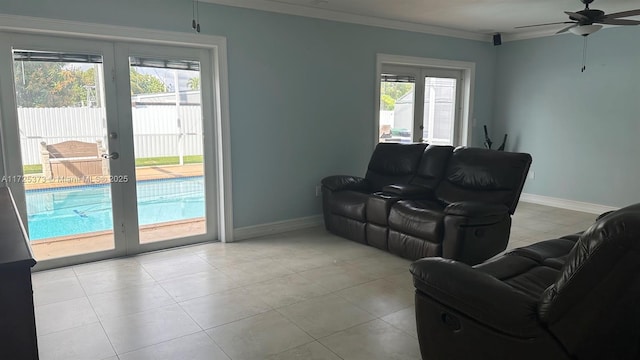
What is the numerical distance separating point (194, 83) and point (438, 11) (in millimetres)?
2877

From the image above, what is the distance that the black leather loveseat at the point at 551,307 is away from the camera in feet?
4.78

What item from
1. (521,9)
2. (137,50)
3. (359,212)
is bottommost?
(359,212)

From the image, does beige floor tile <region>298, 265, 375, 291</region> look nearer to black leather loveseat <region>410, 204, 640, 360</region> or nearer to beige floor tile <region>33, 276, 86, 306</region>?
black leather loveseat <region>410, 204, 640, 360</region>

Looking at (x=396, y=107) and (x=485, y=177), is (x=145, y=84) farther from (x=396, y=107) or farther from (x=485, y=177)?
(x=396, y=107)

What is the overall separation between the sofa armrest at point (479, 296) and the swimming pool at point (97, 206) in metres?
3.02

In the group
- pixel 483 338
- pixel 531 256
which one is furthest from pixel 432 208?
pixel 483 338

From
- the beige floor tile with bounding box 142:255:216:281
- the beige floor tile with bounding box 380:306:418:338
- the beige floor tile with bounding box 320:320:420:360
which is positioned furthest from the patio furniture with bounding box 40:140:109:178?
the beige floor tile with bounding box 380:306:418:338

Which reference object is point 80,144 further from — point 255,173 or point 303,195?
point 303,195

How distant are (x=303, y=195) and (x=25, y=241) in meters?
3.61

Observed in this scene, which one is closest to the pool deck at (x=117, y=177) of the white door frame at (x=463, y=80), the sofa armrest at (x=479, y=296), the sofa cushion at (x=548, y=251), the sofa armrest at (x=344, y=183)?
the sofa armrest at (x=344, y=183)

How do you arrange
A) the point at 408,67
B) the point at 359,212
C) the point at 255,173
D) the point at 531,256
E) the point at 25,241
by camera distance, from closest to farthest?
the point at 25,241 < the point at 531,256 < the point at 359,212 < the point at 255,173 < the point at 408,67

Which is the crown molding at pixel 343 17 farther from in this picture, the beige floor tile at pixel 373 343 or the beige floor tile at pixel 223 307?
the beige floor tile at pixel 373 343

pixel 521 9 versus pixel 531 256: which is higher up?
pixel 521 9

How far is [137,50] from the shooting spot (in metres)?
4.05
